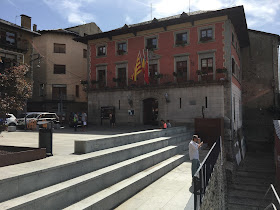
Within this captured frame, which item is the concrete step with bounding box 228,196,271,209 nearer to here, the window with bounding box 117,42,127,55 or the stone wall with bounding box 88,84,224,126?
the stone wall with bounding box 88,84,224,126

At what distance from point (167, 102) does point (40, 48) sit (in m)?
23.3

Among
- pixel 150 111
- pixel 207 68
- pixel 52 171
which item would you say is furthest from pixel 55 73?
pixel 52 171

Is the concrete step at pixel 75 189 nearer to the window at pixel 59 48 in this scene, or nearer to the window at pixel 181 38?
the window at pixel 181 38

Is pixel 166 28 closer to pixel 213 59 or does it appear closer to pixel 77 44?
pixel 213 59

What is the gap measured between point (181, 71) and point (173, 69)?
2.91ft

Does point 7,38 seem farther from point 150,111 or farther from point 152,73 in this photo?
point 150,111

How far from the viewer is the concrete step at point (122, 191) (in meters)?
5.63

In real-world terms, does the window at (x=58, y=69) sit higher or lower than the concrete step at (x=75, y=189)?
higher

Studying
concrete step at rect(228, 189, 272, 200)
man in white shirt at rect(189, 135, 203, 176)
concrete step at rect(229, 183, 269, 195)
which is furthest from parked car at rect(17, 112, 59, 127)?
concrete step at rect(229, 183, 269, 195)

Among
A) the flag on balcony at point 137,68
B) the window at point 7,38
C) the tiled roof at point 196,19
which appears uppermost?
the window at point 7,38

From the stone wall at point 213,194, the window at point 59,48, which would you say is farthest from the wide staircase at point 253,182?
the window at point 59,48

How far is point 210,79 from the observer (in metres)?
21.3

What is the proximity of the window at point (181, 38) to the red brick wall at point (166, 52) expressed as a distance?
0.48 meters

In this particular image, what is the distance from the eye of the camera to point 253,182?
18.5 metres
